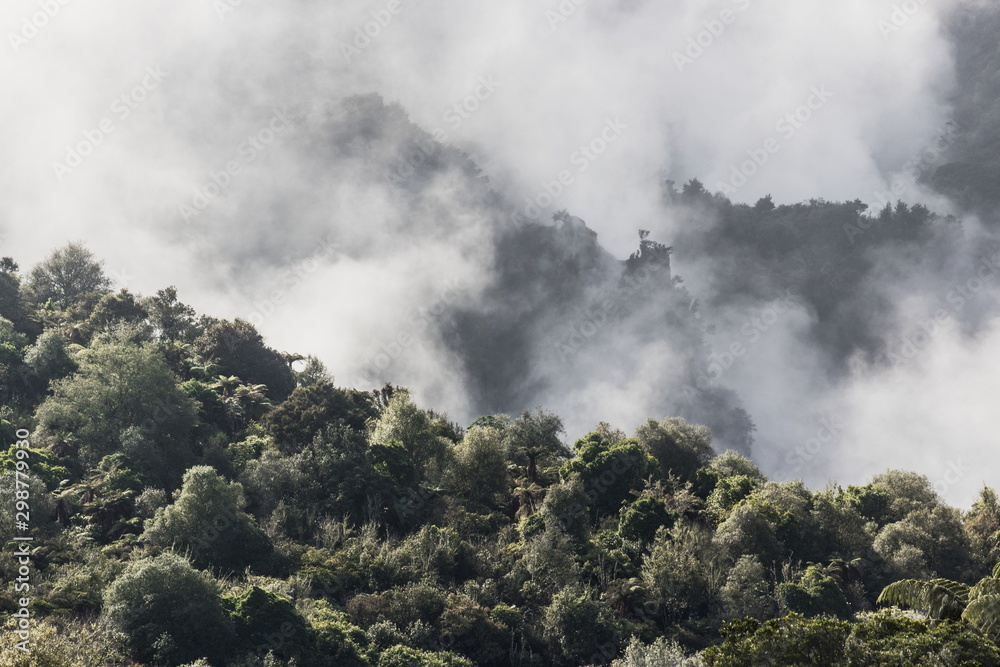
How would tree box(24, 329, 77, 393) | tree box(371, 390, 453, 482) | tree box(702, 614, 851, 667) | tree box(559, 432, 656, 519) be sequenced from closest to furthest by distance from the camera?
tree box(702, 614, 851, 667), tree box(559, 432, 656, 519), tree box(371, 390, 453, 482), tree box(24, 329, 77, 393)

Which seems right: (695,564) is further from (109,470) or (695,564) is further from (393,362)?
(393,362)

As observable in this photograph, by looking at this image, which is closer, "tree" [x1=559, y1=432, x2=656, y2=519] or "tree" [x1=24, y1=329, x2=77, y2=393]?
"tree" [x1=559, y1=432, x2=656, y2=519]

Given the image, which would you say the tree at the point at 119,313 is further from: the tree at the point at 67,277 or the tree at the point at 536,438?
the tree at the point at 536,438

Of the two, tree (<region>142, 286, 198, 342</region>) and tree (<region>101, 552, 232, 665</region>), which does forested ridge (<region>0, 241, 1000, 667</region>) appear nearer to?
tree (<region>101, 552, 232, 665</region>)

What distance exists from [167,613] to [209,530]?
1203 centimetres

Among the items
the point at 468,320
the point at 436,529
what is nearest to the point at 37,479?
the point at 436,529

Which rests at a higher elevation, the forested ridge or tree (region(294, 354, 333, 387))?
tree (region(294, 354, 333, 387))

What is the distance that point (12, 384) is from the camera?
2719 inches

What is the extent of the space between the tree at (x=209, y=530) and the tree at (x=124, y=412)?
12393mm

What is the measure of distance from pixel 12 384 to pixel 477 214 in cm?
13508

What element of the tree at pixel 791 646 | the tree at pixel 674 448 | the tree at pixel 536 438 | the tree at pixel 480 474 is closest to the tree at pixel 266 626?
the tree at pixel 791 646

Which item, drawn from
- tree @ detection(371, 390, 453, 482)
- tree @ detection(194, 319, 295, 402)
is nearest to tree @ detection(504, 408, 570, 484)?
tree @ detection(371, 390, 453, 482)

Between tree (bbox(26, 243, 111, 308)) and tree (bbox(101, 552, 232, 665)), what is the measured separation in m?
77.6

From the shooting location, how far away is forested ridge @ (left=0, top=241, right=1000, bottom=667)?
3269 centimetres
